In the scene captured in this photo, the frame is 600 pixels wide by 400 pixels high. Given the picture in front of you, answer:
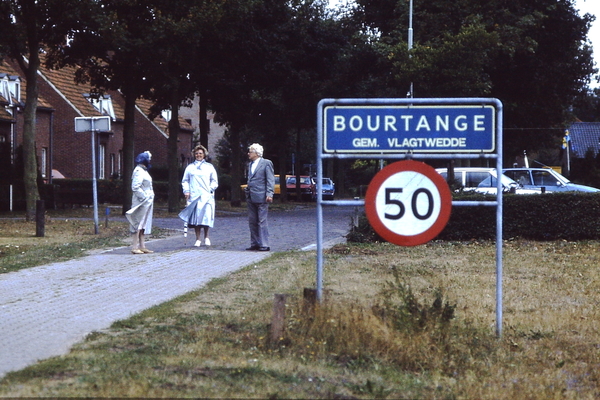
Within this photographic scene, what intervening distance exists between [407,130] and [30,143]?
2019 centimetres

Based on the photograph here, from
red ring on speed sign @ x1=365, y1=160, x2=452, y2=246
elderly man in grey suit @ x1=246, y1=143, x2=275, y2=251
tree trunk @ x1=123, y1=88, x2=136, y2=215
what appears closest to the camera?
red ring on speed sign @ x1=365, y1=160, x2=452, y2=246

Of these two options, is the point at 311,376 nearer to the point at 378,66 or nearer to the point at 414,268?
the point at 414,268

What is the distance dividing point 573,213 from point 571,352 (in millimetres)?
11870

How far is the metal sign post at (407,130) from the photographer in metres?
7.53

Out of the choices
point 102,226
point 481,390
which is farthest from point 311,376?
point 102,226

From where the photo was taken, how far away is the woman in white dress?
17047 mm

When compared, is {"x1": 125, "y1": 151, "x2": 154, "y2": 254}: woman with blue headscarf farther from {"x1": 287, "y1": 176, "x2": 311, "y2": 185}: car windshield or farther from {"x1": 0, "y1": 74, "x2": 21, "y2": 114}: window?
{"x1": 287, "y1": 176, "x2": 311, "y2": 185}: car windshield

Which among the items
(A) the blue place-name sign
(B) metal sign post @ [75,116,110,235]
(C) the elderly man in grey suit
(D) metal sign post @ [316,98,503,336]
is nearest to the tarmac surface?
(C) the elderly man in grey suit

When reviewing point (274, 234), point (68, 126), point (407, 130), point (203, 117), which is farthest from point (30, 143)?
point (68, 126)

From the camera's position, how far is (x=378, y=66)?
1465 inches

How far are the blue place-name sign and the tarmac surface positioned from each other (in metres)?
2.60

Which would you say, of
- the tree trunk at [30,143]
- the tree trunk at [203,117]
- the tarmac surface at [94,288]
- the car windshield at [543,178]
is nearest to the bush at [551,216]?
the tarmac surface at [94,288]

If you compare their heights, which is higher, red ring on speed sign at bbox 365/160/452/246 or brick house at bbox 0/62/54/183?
brick house at bbox 0/62/54/183

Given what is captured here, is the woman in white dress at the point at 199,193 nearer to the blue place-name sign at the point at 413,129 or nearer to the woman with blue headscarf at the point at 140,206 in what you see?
the woman with blue headscarf at the point at 140,206
